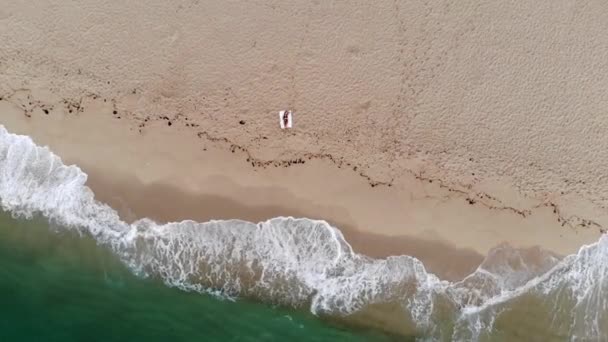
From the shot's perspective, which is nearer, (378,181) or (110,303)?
(110,303)

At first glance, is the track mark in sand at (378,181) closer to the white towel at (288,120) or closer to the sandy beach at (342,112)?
the sandy beach at (342,112)

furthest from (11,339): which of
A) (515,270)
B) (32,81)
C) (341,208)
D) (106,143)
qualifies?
(515,270)

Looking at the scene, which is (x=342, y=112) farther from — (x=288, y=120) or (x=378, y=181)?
(x=378, y=181)

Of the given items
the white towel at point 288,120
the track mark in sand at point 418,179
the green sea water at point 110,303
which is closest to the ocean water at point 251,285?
the green sea water at point 110,303

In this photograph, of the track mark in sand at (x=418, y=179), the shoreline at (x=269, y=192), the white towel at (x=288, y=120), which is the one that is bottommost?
the shoreline at (x=269, y=192)

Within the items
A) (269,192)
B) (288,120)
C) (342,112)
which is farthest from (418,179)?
(269,192)

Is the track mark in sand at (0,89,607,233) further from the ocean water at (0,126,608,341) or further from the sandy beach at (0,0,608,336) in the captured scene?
the ocean water at (0,126,608,341)
